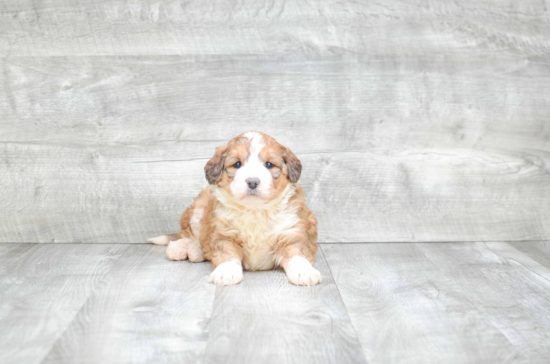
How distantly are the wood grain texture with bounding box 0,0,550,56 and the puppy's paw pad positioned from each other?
1240 mm

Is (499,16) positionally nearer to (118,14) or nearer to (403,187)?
(403,187)

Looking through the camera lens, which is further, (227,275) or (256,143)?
(256,143)

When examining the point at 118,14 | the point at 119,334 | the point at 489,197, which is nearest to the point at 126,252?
the point at 119,334

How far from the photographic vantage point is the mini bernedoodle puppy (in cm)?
242

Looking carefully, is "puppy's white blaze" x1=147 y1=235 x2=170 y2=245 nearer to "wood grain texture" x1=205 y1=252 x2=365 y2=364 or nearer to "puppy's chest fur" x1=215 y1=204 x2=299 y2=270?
"puppy's chest fur" x1=215 y1=204 x2=299 y2=270

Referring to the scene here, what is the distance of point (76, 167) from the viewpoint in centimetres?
326

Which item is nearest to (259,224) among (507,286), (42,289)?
(42,289)

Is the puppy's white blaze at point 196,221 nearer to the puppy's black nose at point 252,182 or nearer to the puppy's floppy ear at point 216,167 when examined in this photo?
the puppy's floppy ear at point 216,167

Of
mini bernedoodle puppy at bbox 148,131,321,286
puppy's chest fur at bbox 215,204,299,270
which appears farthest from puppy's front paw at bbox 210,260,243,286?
puppy's chest fur at bbox 215,204,299,270

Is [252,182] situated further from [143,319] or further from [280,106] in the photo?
[280,106]

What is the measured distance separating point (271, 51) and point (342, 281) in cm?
156

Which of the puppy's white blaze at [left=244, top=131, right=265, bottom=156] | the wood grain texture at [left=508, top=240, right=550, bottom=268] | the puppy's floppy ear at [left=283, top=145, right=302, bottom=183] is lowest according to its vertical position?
the wood grain texture at [left=508, top=240, right=550, bottom=268]

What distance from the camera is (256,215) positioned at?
8.62 ft

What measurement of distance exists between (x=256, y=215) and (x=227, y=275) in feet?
1.22
